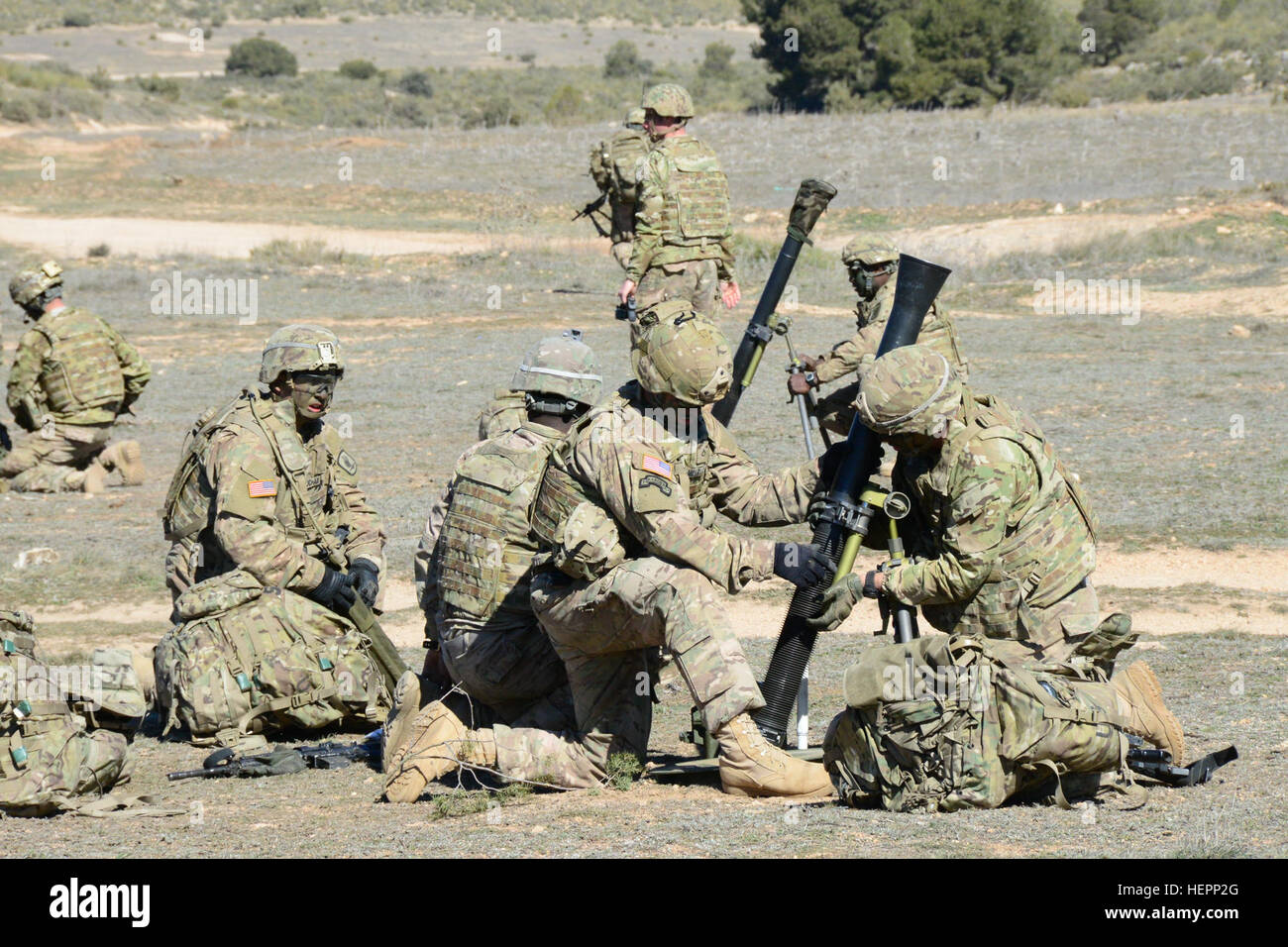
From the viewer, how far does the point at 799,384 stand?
10266 mm

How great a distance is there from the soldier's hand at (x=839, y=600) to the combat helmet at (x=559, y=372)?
53.9 inches

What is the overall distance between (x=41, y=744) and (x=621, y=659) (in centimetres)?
218

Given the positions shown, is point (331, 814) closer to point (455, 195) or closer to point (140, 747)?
point (140, 747)

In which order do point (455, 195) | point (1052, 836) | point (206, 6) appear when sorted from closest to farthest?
point (1052, 836) < point (455, 195) < point (206, 6)

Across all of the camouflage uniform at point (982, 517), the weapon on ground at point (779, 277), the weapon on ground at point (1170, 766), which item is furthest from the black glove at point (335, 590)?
the weapon on ground at point (1170, 766)

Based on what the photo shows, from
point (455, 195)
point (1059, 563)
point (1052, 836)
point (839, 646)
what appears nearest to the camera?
point (1052, 836)

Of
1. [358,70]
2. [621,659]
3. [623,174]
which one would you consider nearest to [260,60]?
[358,70]

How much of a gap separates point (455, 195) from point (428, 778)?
2880 cm

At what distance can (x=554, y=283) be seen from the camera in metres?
23.7

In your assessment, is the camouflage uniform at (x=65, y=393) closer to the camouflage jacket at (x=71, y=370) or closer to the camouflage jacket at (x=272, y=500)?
the camouflage jacket at (x=71, y=370)

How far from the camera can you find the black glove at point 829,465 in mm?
6496

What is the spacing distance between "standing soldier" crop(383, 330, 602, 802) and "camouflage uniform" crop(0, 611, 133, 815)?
1.10 meters

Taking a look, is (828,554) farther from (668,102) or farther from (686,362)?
(668,102)

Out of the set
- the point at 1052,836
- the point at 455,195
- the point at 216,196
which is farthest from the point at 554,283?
the point at 1052,836
